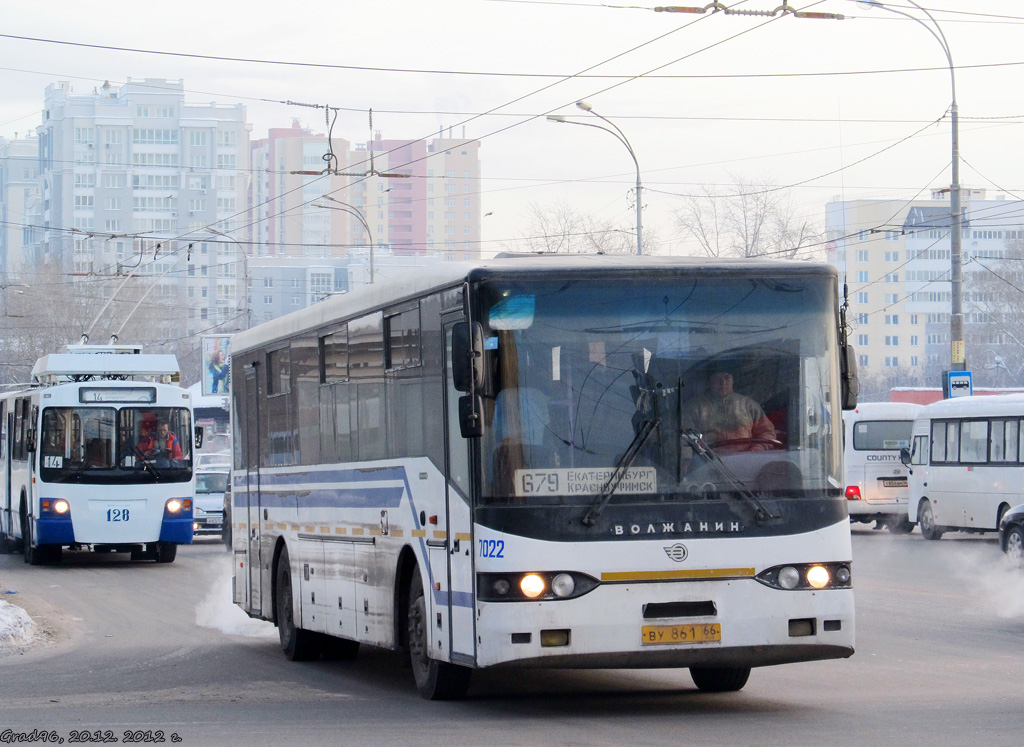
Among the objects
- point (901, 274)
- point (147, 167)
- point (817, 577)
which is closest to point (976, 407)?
point (817, 577)

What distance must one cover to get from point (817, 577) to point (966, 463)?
21219 millimetres

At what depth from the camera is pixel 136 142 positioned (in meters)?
172

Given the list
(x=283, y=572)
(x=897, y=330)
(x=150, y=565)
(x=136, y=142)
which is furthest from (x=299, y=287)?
(x=283, y=572)

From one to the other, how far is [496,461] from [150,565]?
2016cm

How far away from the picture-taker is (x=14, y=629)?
15.9 meters

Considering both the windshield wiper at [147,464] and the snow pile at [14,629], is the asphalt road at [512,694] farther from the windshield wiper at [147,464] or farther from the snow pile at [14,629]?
the windshield wiper at [147,464]

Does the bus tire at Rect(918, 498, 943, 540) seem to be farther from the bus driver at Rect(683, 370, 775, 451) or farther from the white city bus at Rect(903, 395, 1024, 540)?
the bus driver at Rect(683, 370, 775, 451)

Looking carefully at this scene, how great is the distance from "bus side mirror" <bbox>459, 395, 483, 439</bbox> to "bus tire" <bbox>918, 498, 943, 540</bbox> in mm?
23190

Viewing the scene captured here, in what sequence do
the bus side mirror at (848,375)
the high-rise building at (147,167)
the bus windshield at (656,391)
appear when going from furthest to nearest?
the high-rise building at (147,167)
the bus side mirror at (848,375)
the bus windshield at (656,391)

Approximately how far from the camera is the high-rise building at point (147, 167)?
549 ft

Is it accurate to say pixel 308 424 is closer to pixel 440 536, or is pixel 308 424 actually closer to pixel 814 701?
pixel 440 536

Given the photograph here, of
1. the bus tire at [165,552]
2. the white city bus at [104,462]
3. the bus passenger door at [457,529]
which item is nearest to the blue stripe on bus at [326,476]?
the bus passenger door at [457,529]

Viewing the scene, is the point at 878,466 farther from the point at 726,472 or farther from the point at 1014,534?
the point at 726,472

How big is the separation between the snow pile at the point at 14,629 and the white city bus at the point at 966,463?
1764cm
